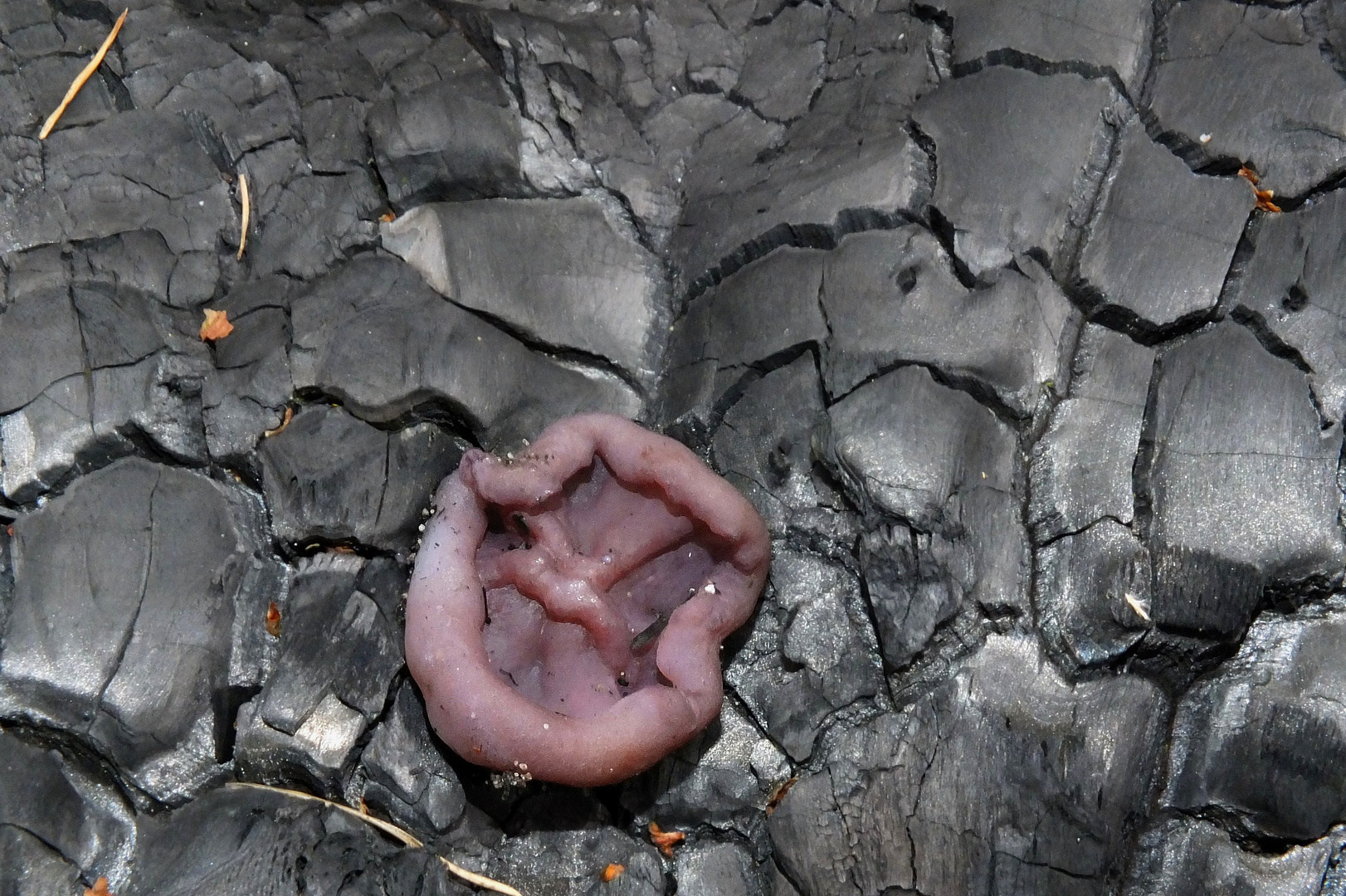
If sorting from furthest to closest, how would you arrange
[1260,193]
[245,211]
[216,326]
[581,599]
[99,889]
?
[245,211] < [216,326] < [1260,193] < [581,599] < [99,889]

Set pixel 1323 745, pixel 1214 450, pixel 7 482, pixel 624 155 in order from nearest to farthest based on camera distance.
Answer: pixel 1323 745 → pixel 1214 450 → pixel 7 482 → pixel 624 155

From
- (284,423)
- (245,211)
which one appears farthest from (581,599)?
(245,211)

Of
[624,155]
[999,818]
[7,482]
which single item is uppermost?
[624,155]

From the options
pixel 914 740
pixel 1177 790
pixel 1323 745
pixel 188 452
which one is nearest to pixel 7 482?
pixel 188 452

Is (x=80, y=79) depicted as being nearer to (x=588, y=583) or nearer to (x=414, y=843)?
(x=588, y=583)

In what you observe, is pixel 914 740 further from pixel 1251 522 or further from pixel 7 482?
pixel 7 482
